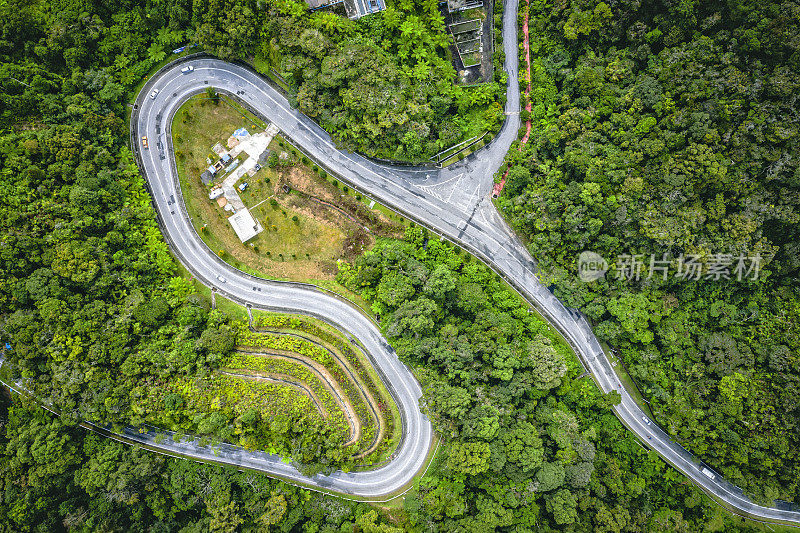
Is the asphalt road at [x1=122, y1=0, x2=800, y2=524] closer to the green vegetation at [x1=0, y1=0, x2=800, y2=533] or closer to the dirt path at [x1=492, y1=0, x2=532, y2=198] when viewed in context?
the dirt path at [x1=492, y1=0, x2=532, y2=198]

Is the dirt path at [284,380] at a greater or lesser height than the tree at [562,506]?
greater

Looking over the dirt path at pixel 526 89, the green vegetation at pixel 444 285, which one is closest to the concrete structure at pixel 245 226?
the green vegetation at pixel 444 285

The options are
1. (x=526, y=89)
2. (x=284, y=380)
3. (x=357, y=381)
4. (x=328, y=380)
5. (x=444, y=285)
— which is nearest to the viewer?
(x=444, y=285)

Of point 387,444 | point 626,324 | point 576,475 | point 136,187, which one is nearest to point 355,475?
point 387,444

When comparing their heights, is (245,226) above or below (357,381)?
above

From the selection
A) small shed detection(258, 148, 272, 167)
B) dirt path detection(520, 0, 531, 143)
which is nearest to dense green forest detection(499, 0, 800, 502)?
dirt path detection(520, 0, 531, 143)
